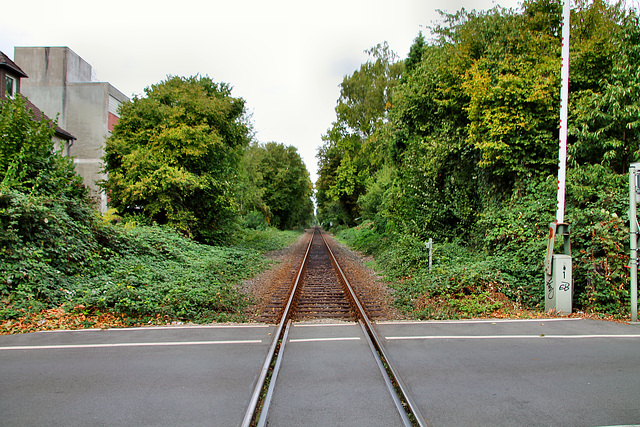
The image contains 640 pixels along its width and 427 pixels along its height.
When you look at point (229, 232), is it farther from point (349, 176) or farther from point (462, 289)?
point (349, 176)

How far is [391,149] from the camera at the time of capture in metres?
17.6

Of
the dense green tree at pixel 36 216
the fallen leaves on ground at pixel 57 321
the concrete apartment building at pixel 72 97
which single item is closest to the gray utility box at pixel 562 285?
the fallen leaves on ground at pixel 57 321

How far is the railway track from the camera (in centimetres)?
361

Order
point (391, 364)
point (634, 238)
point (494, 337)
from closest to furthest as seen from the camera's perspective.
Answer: point (391, 364), point (494, 337), point (634, 238)

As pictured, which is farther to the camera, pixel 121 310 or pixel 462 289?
pixel 462 289

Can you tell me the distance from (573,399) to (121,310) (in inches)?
298

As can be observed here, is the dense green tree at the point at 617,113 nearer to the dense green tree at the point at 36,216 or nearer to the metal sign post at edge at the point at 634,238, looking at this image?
the metal sign post at edge at the point at 634,238

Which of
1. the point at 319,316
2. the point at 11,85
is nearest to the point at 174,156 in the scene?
the point at 11,85

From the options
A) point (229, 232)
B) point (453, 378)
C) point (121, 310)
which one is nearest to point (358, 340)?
point (453, 378)

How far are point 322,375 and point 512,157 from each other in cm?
905

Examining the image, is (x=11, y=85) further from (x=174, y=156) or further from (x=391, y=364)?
(x=391, y=364)

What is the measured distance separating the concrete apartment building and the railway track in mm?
24846

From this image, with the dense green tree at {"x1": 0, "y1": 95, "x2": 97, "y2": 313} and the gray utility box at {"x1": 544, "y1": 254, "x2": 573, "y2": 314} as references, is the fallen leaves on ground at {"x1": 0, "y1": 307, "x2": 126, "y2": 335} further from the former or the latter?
the gray utility box at {"x1": 544, "y1": 254, "x2": 573, "y2": 314}

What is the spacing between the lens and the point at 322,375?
14.5 feet
